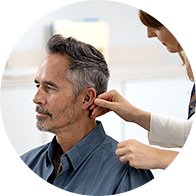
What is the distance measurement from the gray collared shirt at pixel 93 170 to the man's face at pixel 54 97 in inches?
2.8

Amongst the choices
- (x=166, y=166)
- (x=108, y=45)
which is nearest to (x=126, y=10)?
(x=108, y=45)

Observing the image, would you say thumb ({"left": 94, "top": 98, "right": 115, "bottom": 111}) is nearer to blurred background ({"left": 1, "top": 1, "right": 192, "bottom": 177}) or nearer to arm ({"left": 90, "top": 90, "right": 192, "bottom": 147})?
arm ({"left": 90, "top": 90, "right": 192, "bottom": 147})

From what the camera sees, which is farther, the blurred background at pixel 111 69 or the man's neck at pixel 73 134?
the blurred background at pixel 111 69

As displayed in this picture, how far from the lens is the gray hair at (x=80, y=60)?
3.74 ft

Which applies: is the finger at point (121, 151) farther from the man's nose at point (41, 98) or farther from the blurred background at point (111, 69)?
the blurred background at point (111, 69)

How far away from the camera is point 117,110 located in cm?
120

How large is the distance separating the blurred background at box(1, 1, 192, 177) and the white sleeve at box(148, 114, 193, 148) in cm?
63

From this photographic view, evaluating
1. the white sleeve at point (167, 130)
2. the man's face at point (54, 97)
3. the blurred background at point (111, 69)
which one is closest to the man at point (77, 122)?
the man's face at point (54, 97)

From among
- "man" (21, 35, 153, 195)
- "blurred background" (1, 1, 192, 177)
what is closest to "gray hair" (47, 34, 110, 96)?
"man" (21, 35, 153, 195)

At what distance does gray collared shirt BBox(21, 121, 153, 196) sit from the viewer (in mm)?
1120

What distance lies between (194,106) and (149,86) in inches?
48.1

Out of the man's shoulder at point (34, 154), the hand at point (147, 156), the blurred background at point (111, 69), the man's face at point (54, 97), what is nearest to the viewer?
the hand at point (147, 156)

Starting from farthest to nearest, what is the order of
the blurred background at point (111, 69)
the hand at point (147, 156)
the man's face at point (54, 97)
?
the blurred background at point (111, 69)
the man's face at point (54, 97)
the hand at point (147, 156)

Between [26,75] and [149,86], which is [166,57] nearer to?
[149,86]
